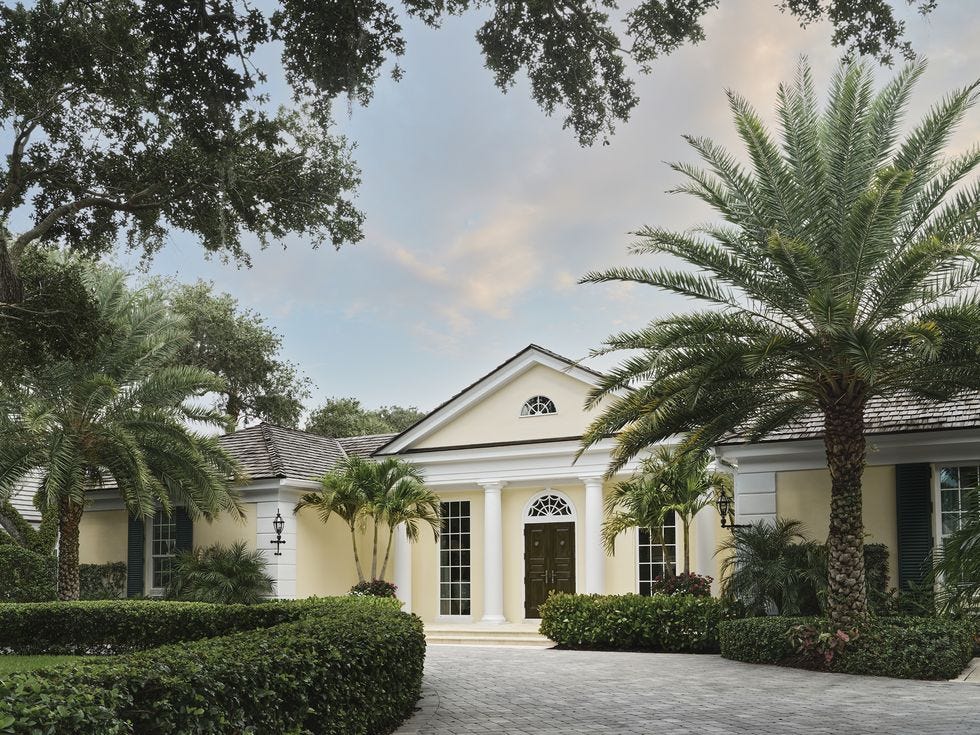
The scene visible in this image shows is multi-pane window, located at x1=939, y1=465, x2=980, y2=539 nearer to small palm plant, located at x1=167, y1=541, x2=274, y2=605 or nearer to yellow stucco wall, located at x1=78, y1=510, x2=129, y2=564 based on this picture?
small palm plant, located at x1=167, y1=541, x2=274, y2=605

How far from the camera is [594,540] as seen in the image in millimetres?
20812

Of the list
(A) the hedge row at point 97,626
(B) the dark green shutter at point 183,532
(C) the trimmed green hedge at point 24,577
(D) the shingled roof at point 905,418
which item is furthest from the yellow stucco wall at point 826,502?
(C) the trimmed green hedge at point 24,577

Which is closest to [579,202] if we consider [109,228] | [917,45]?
[109,228]

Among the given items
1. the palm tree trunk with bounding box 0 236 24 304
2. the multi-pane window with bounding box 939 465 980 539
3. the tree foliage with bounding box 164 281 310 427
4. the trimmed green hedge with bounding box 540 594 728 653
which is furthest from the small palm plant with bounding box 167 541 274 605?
the tree foliage with bounding box 164 281 310 427

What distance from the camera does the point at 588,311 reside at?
31219mm

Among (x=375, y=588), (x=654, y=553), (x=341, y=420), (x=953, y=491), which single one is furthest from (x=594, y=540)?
(x=341, y=420)

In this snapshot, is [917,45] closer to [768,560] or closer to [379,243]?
[768,560]

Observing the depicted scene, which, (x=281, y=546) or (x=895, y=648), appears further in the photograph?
(x=281, y=546)

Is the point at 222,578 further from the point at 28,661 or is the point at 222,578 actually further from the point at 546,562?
the point at 546,562

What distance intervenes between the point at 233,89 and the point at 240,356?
105ft

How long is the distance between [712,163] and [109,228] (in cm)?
814

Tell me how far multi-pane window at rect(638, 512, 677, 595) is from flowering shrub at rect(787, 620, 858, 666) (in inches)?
256

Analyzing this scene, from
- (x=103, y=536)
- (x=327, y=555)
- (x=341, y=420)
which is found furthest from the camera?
(x=341, y=420)

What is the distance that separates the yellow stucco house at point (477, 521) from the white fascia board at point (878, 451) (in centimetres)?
273
